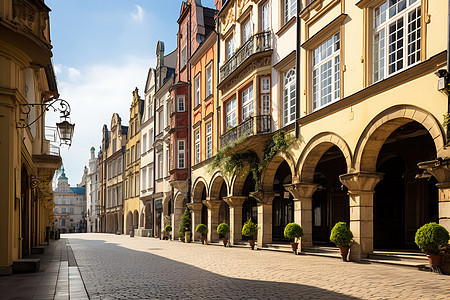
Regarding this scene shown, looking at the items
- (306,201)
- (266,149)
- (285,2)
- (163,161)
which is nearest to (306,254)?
(306,201)

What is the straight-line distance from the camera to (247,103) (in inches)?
897

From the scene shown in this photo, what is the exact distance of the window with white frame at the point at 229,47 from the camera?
26209 mm

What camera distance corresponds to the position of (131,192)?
52750mm

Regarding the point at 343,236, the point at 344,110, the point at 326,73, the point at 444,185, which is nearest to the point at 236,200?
the point at 326,73

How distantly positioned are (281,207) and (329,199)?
4936 millimetres

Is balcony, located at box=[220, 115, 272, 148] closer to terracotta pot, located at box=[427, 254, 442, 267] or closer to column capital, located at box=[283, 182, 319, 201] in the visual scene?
column capital, located at box=[283, 182, 319, 201]

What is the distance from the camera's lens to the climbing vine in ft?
63.5

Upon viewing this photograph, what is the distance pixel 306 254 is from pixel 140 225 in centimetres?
3256

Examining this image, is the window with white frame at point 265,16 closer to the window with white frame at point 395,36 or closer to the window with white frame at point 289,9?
the window with white frame at point 289,9

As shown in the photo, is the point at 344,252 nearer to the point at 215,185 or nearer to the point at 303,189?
the point at 303,189

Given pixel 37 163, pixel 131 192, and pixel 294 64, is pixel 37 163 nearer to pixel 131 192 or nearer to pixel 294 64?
pixel 294 64

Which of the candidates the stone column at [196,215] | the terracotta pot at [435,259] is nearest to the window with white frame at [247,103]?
the stone column at [196,215]

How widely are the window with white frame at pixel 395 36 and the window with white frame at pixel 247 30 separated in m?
9.92

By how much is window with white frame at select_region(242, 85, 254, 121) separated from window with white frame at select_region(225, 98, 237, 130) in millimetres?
1213
